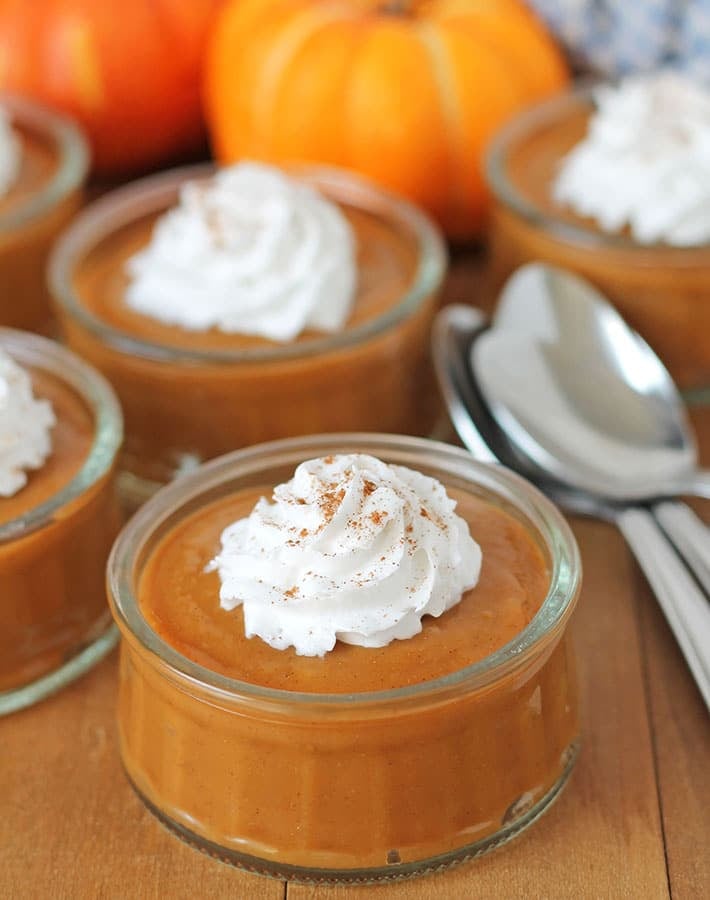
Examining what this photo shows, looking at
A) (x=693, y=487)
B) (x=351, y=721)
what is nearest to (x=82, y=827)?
(x=351, y=721)

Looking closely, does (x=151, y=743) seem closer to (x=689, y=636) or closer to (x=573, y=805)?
(x=573, y=805)

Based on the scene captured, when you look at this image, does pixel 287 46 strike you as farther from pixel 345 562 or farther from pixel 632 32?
pixel 345 562

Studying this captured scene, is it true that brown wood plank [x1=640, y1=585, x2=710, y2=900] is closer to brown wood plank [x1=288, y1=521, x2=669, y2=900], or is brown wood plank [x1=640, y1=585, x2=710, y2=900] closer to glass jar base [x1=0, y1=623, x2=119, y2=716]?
brown wood plank [x1=288, y1=521, x2=669, y2=900]

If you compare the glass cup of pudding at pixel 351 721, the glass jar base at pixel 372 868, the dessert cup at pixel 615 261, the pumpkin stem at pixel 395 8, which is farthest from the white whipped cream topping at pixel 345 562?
the pumpkin stem at pixel 395 8

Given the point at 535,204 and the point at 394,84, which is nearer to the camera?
the point at 535,204

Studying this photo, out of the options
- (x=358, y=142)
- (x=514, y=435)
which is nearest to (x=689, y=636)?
(x=514, y=435)

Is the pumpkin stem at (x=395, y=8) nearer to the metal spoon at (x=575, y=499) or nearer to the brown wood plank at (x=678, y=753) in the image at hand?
the metal spoon at (x=575, y=499)
